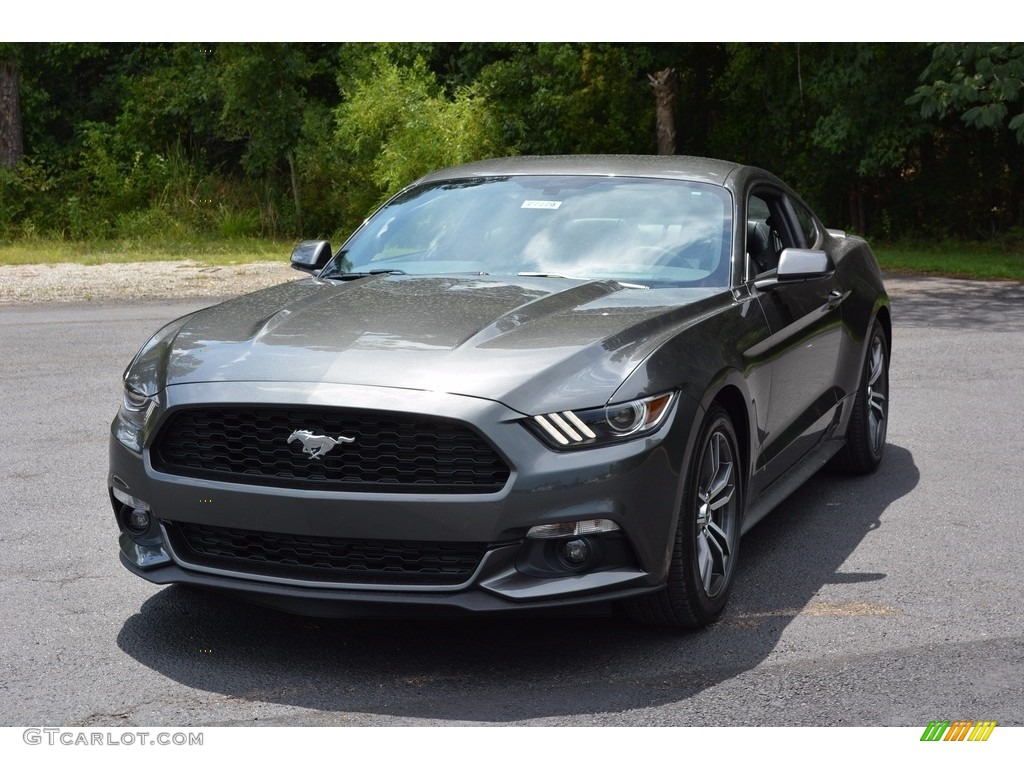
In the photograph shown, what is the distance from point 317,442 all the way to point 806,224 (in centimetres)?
366

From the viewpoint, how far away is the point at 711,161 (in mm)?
6410

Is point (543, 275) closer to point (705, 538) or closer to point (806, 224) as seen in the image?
point (705, 538)

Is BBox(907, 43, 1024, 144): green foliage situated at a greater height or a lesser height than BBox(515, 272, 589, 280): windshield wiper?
lesser

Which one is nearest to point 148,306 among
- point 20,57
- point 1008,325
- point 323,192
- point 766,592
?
point 1008,325

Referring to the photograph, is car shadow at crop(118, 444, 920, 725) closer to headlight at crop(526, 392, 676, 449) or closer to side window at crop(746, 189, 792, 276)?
headlight at crop(526, 392, 676, 449)

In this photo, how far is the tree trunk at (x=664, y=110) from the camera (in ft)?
90.0

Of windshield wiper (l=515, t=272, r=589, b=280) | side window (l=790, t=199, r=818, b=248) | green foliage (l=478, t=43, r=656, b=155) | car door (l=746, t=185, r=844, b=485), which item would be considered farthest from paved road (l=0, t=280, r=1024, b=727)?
green foliage (l=478, t=43, r=656, b=155)

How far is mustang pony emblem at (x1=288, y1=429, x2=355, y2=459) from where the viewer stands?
13.5ft

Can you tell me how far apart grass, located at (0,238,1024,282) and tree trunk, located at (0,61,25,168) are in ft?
18.8

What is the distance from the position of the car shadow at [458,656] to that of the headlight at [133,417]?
0.69 m

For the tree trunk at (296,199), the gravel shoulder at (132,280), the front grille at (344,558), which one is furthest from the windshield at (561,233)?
the tree trunk at (296,199)

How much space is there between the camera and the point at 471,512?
401cm

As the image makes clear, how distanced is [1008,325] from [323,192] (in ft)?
61.0

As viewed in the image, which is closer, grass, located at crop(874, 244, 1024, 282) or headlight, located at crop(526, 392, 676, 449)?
headlight, located at crop(526, 392, 676, 449)
